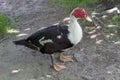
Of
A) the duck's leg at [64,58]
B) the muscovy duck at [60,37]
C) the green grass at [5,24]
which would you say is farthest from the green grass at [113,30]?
the green grass at [5,24]

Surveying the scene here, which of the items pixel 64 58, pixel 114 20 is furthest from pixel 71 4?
pixel 64 58

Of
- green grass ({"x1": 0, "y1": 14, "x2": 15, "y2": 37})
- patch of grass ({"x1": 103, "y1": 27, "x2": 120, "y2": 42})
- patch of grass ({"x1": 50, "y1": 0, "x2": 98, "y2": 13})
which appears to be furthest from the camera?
patch of grass ({"x1": 50, "y1": 0, "x2": 98, "y2": 13})

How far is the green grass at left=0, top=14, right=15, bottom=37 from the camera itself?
6673mm

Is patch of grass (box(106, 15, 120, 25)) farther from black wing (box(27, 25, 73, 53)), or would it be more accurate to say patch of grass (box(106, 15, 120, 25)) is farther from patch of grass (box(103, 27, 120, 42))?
black wing (box(27, 25, 73, 53))

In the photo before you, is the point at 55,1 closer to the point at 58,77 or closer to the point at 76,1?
the point at 76,1

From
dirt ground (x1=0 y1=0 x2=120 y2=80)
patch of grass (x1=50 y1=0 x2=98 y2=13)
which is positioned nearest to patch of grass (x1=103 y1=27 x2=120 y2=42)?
dirt ground (x1=0 y1=0 x2=120 y2=80)

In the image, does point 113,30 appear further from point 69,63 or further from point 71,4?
point 71,4

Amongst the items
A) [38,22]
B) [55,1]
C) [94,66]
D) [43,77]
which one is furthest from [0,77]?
[55,1]

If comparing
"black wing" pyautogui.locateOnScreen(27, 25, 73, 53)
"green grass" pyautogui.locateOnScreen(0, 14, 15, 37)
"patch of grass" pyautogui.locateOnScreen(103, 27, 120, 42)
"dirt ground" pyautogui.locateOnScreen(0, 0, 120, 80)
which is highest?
"black wing" pyautogui.locateOnScreen(27, 25, 73, 53)

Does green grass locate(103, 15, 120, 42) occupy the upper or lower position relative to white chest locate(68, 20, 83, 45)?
lower

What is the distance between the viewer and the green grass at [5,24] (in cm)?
667

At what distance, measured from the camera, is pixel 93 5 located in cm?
741

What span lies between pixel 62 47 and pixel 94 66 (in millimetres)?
623

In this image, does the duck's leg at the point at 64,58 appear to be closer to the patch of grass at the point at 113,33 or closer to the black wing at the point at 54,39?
the black wing at the point at 54,39
